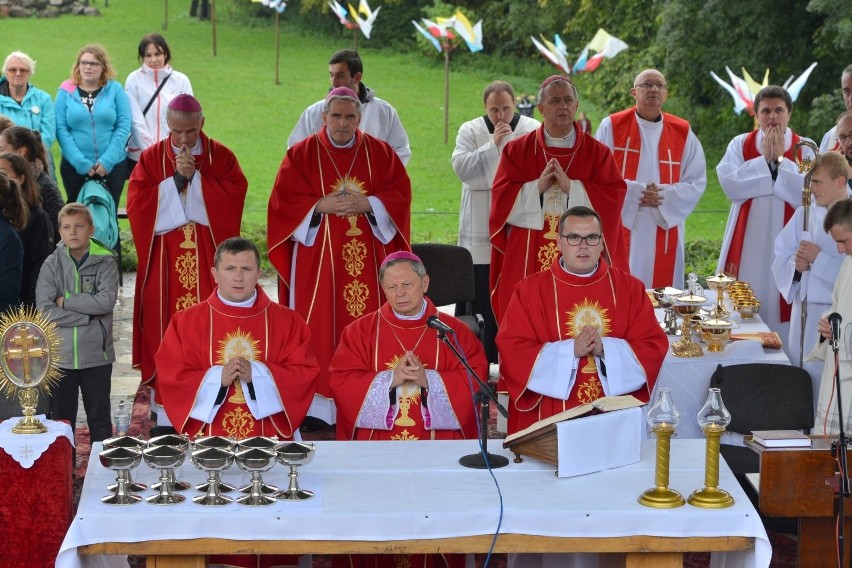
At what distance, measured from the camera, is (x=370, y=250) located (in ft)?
25.9

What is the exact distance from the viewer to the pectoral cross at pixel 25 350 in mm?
5168

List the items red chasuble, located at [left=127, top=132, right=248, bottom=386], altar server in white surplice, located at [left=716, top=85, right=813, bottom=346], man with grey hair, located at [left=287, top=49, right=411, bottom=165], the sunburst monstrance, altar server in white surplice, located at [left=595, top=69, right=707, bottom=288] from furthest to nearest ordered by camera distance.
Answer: altar server in white surplice, located at [left=595, top=69, right=707, bottom=288] < altar server in white surplice, located at [left=716, top=85, right=813, bottom=346] < man with grey hair, located at [left=287, top=49, right=411, bottom=165] < red chasuble, located at [left=127, top=132, right=248, bottom=386] < the sunburst monstrance

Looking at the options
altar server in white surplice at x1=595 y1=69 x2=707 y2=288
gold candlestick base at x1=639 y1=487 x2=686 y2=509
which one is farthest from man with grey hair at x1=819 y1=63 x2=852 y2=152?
gold candlestick base at x1=639 y1=487 x2=686 y2=509

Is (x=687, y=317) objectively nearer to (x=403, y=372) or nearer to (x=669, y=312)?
(x=669, y=312)

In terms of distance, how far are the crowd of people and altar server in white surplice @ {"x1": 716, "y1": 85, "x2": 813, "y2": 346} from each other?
0.01 metres

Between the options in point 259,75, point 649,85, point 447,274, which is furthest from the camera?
point 259,75

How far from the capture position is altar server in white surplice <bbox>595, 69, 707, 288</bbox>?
29.6 ft

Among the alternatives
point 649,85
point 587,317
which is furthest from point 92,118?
point 587,317

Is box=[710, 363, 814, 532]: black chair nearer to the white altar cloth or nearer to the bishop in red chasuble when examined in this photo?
the white altar cloth

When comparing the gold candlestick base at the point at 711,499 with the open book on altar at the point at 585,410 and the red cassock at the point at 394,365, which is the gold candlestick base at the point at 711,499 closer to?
the open book on altar at the point at 585,410

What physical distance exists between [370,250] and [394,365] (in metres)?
2.01

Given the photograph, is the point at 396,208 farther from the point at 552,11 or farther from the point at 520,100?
the point at 552,11

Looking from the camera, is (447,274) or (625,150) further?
(625,150)

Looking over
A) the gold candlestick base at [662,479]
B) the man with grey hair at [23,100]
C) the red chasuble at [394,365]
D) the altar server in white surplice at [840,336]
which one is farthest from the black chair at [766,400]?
the man with grey hair at [23,100]
